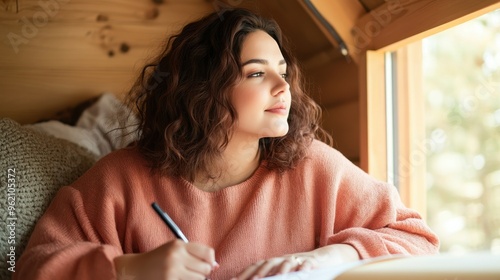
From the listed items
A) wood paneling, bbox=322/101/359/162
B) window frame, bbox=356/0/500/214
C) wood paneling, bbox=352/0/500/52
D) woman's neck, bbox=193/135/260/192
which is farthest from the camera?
wood paneling, bbox=322/101/359/162

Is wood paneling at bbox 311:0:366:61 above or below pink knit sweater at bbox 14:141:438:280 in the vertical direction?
above

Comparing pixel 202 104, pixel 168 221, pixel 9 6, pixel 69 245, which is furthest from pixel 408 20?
pixel 9 6

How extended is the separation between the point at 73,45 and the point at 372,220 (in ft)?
3.38

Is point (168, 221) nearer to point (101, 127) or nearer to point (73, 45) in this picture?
point (101, 127)

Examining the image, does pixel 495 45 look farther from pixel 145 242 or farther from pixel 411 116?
pixel 145 242

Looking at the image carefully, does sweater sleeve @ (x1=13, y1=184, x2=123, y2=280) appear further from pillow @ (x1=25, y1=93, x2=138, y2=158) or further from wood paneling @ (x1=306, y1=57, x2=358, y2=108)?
wood paneling @ (x1=306, y1=57, x2=358, y2=108)

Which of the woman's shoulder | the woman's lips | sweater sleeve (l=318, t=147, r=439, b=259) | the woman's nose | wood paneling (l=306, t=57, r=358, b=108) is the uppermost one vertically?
wood paneling (l=306, t=57, r=358, b=108)

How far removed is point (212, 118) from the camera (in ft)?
4.03

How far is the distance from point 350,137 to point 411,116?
0.61ft

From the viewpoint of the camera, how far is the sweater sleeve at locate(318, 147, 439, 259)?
3.74ft

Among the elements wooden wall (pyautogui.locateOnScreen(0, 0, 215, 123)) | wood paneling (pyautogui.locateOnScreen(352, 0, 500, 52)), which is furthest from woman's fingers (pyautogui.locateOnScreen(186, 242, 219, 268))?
wooden wall (pyautogui.locateOnScreen(0, 0, 215, 123))

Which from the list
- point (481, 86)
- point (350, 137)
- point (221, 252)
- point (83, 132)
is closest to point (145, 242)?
point (221, 252)

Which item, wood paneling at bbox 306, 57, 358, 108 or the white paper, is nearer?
the white paper

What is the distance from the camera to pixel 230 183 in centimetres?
127
